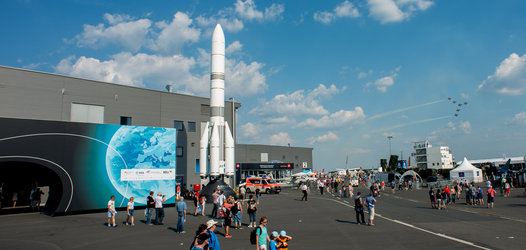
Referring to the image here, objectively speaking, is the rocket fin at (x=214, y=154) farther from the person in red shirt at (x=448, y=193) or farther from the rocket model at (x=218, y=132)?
the person in red shirt at (x=448, y=193)

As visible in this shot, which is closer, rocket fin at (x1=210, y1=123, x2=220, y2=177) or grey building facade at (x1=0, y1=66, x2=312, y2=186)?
grey building facade at (x1=0, y1=66, x2=312, y2=186)

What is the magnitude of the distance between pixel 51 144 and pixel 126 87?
1399 cm

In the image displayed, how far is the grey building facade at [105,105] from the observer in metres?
27.8

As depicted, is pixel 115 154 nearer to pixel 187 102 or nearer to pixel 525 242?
pixel 187 102

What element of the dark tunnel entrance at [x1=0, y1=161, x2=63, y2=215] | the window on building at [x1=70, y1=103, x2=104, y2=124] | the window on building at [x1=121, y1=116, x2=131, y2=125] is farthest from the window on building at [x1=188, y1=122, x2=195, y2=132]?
the dark tunnel entrance at [x1=0, y1=161, x2=63, y2=215]

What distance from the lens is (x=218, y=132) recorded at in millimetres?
31328

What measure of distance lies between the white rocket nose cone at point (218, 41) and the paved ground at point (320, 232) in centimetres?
1830

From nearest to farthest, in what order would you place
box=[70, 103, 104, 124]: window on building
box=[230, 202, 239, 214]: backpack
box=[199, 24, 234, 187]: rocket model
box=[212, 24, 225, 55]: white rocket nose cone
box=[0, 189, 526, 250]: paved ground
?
box=[0, 189, 526, 250]: paved ground, box=[230, 202, 239, 214]: backpack, box=[70, 103, 104, 124]: window on building, box=[199, 24, 234, 187]: rocket model, box=[212, 24, 225, 55]: white rocket nose cone

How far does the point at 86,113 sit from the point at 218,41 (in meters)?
14.4

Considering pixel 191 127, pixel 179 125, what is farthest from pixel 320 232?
pixel 191 127

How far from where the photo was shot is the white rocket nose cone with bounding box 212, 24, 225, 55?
3238cm

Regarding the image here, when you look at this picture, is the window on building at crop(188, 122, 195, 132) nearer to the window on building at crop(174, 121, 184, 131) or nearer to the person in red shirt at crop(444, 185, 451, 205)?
the window on building at crop(174, 121, 184, 131)

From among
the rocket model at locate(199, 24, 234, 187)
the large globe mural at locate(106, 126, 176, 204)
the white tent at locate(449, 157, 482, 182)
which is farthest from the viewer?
the white tent at locate(449, 157, 482, 182)

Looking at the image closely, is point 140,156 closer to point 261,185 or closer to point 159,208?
point 159,208
